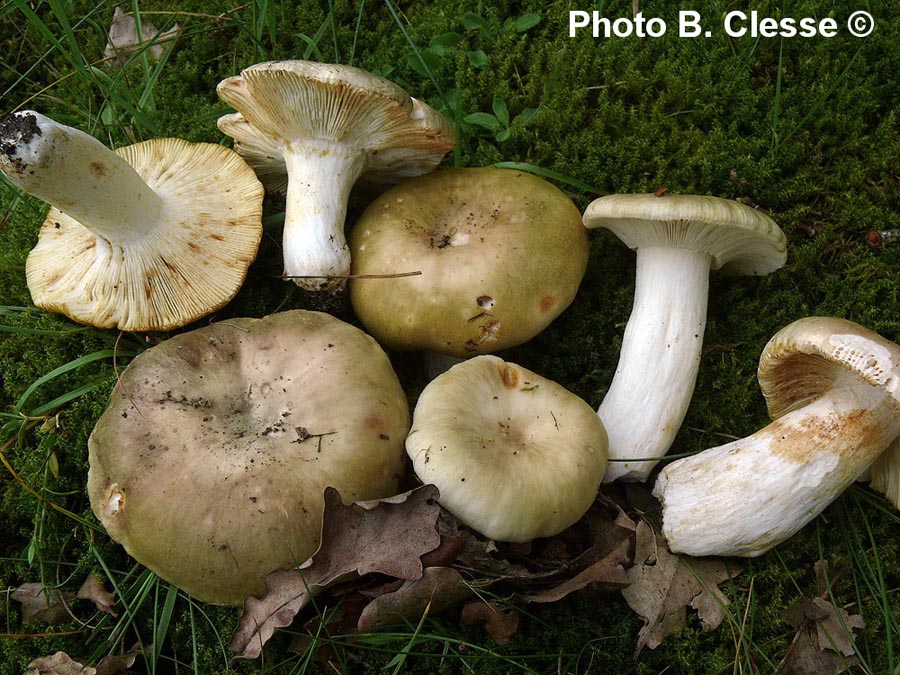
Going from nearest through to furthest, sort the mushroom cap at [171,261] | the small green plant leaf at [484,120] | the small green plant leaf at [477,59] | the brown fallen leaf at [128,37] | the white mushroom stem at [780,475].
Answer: the white mushroom stem at [780,475] < the mushroom cap at [171,261] < the small green plant leaf at [484,120] < the small green plant leaf at [477,59] < the brown fallen leaf at [128,37]

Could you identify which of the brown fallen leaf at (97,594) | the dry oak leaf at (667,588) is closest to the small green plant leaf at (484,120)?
the dry oak leaf at (667,588)

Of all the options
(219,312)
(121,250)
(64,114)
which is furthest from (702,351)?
(64,114)

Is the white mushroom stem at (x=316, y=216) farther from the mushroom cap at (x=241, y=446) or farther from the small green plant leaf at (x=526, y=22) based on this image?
the small green plant leaf at (x=526, y=22)

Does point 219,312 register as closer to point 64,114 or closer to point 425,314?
point 425,314

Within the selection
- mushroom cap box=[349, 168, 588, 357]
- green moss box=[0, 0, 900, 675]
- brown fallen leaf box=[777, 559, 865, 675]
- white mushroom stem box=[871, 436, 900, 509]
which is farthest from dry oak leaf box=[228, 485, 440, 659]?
white mushroom stem box=[871, 436, 900, 509]

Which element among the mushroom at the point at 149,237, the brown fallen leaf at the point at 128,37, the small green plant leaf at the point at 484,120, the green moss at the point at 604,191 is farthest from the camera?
the brown fallen leaf at the point at 128,37

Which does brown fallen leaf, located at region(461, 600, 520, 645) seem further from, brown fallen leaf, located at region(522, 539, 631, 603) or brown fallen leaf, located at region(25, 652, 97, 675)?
brown fallen leaf, located at region(25, 652, 97, 675)

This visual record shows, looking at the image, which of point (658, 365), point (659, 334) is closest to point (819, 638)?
point (658, 365)
